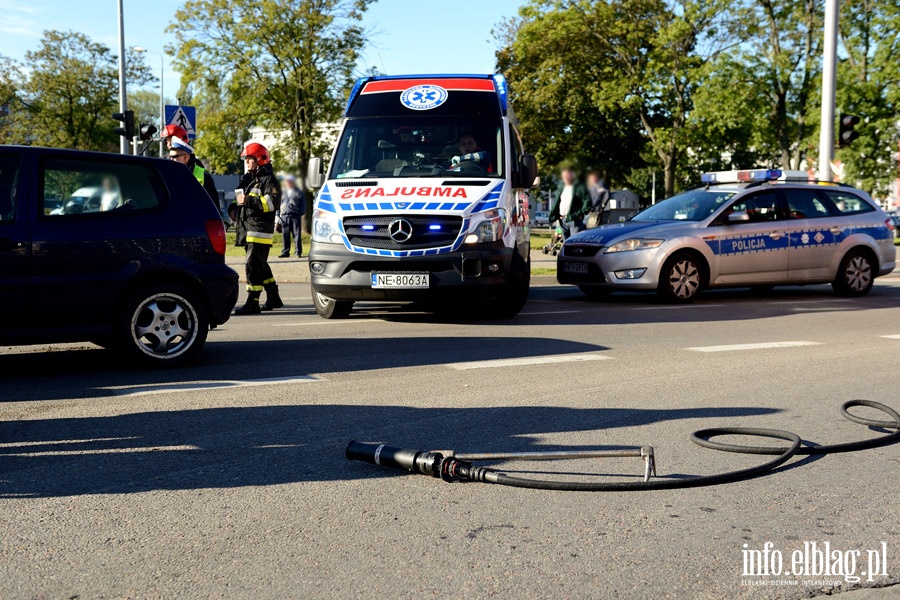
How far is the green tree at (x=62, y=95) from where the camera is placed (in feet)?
183

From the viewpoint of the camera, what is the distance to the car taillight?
27.3ft

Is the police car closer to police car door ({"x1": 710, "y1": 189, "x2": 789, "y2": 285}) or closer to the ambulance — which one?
police car door ({"x1": 710, "y1": 189, "x2": 789, "y2": 285})

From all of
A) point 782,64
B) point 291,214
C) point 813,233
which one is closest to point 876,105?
point 782,64

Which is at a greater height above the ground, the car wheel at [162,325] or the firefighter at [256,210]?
the firefighter at [256,210]

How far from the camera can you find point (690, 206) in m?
14.9

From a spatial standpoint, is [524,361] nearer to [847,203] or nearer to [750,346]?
[750,346]

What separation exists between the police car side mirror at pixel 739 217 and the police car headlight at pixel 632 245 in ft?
3.88

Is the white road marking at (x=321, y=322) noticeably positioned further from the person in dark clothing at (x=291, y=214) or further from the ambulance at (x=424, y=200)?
the person in dark clothing at (x=291, y=214)

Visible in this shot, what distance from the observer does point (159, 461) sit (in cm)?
502

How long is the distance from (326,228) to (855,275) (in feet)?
28.2

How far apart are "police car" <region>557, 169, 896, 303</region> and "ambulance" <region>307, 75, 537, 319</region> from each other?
216cm

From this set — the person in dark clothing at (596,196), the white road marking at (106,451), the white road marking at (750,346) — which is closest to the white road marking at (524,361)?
the white road marking at (750,346)

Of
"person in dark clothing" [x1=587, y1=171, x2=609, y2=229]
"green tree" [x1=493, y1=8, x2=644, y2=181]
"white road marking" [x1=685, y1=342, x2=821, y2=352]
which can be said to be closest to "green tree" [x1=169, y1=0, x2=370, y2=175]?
"green tree" [x1=493, y1=8, x2=644, y2=181]

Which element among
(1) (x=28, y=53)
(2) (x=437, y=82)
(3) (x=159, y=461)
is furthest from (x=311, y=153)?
(3) (x=159, y=461)
